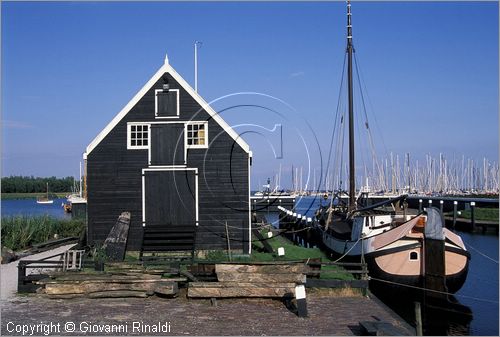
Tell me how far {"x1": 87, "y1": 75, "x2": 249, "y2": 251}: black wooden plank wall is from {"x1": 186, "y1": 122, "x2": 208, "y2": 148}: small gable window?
21 centimetres

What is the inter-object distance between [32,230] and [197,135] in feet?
45.0

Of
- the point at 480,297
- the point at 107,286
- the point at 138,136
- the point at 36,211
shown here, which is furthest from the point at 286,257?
the point at 36,211

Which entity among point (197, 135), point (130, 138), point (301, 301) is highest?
point (197, 135)

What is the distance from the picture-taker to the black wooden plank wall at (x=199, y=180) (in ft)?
76.1

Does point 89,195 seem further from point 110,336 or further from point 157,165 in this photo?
point 110,336

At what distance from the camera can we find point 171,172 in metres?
23.4

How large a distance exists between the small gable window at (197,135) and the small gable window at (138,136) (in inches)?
70.2

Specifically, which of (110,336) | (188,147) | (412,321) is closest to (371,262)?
(412,321)

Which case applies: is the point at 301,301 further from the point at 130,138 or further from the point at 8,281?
the point at 130,138

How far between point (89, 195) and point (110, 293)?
8.18 metres

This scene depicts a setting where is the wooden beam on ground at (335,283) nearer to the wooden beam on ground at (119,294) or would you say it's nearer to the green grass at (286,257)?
the green grass at (286,257)

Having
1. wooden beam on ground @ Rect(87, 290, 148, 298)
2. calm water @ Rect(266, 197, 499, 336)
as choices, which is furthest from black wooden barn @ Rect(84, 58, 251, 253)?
wooden beam on ground @ Rect(87, 290, 148, 298)

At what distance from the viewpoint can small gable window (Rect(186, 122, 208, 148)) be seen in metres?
23.3

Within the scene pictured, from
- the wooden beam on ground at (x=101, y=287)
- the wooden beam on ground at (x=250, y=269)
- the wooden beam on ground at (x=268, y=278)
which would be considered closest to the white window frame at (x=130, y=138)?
the wooden beam on ground at (x=101, y=287)
